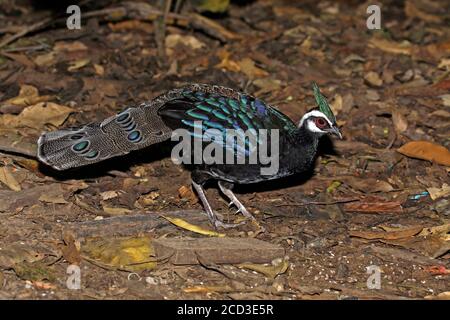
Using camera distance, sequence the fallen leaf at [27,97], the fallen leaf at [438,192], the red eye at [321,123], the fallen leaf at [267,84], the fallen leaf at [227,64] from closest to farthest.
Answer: the red eye at [321,123] → the fallen leaf at [438,192] → the fallen leaf at [27,97] → the fallen leaf at [267,84] → the fallen leaf at [227,64]

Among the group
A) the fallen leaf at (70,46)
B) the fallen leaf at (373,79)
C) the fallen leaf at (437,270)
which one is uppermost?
the fallen leaf at (70,46)

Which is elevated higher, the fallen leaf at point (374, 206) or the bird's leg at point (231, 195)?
the bird's leg at point (231, 195)

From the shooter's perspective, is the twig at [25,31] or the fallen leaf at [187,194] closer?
the fallen leaf at [187,194]

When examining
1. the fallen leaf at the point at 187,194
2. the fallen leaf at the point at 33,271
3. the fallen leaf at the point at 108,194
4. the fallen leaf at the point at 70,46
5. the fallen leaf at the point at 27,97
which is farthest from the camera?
the fallen leaf at the point at 70,46

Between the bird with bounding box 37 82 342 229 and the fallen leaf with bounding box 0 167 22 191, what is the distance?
0.39 m

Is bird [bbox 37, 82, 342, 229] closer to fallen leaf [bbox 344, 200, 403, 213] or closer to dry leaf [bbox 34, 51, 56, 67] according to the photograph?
fallen leaf [bbox 344, 200, 403, 213]

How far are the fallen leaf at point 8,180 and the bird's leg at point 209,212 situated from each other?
148 centimetres

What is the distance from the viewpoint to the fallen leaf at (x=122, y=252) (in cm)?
582

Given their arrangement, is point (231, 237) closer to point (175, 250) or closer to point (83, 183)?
point (175, 250)

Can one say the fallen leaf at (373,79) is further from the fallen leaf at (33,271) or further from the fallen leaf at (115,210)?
the fallen leaf at (33,271)

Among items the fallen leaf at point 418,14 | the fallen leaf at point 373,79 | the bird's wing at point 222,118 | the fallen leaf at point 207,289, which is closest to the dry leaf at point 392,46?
the fallen leaf at point 373,79

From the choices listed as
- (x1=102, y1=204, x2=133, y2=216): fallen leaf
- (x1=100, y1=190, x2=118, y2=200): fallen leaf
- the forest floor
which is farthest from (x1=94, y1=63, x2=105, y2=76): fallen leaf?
(x1=102, y1=204, x2=133, y2=216): fallen leaf

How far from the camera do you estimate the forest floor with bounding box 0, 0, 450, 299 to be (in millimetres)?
5840
